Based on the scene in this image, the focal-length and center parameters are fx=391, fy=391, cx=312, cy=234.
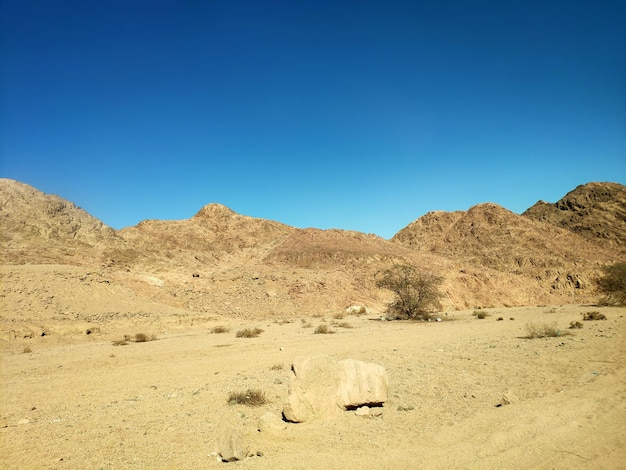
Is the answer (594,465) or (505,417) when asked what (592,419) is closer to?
(505,417)

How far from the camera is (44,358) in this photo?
14672 millimetres

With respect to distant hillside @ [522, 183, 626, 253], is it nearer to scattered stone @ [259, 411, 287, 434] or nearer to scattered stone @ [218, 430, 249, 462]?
scattered stone @ [259, 411, 287, 434]

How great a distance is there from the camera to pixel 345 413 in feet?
22.9

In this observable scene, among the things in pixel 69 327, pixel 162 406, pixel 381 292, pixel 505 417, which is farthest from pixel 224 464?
pixel 381 292

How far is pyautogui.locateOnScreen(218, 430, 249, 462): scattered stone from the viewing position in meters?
5.34

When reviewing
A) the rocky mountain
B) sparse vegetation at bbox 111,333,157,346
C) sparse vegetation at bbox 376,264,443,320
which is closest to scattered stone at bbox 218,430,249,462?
sparse vegetation at bbox 111,333,157,346

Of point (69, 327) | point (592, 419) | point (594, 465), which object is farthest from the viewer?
point (69, 327)

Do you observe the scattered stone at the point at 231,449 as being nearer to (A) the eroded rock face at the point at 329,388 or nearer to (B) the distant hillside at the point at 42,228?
(A) the eroded rock face at the point at 329,388

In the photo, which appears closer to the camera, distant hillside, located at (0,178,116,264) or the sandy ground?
the sandy ground

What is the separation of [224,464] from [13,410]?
5.76 meters

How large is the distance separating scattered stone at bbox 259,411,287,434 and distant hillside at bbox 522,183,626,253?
86971 millimetres

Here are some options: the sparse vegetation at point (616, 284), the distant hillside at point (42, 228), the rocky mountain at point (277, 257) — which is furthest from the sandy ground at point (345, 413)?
the sparse vegetation at point (616, 284)

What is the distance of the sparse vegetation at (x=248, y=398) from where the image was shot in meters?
7.95

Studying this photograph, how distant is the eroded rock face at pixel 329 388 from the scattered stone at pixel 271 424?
32cm
